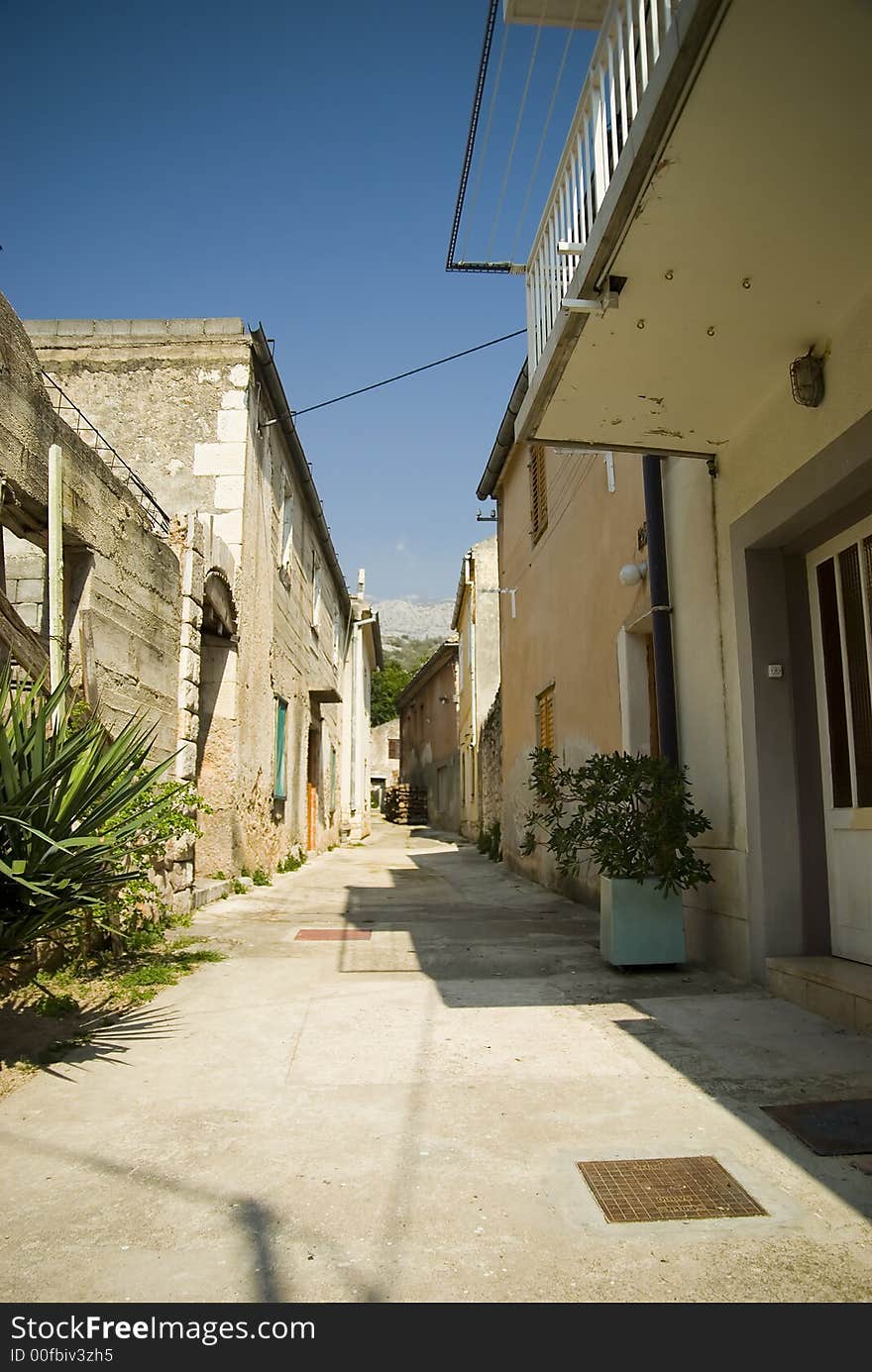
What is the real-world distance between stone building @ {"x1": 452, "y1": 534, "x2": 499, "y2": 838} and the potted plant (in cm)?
1381

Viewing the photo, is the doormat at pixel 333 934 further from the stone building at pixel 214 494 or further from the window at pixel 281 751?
the window at pixel 281 751

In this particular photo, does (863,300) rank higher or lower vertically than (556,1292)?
higher

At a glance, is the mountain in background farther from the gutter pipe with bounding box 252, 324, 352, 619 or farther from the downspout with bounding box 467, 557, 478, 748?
the gutter pipe with bounding box 252, 324, 352, 619

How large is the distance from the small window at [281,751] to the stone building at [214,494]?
29cm

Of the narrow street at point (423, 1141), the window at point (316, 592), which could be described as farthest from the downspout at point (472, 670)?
the narrow street at point (423, 1141)

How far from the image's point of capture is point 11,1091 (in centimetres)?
318

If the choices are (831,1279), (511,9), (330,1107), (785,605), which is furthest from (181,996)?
(511,9)

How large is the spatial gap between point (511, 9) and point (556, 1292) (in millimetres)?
6298

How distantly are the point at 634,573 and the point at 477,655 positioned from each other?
45.7ft

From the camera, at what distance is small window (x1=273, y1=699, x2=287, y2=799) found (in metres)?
11.8

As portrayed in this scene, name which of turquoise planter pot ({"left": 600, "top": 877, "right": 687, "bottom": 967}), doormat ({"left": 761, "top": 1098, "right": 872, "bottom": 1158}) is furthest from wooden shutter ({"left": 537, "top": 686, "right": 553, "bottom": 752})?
doormat ({"left": 761, "top": 1098, "right": 872, "bottom": 1158})

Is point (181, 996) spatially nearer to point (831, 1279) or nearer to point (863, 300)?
point (831, 1279)

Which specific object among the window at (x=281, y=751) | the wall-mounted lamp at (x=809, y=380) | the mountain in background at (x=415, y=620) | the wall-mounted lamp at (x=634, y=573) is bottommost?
the window at (x=281, y=751)

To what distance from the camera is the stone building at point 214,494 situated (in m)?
8.45
